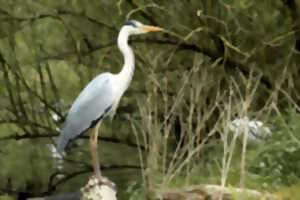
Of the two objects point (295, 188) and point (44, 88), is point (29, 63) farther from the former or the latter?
point (295, 188)

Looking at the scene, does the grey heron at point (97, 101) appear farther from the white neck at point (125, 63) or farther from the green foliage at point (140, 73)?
the green foliage at point (140, 73)

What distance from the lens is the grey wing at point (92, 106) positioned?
646cm

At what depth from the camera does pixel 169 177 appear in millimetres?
6375

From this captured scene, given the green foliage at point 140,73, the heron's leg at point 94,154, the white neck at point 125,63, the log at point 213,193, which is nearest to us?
the log at point 213,193

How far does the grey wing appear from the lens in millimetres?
6456

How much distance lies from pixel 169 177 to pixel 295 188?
942 millimetres

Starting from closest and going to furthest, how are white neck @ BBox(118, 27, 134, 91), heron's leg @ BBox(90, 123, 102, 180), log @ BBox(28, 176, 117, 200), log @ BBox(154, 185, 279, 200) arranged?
1. log @ BBox(154, 185, 279, 200)
2. log @ BBox(28, 176, 117, 200)
3. heron's leg @ BBox(90, 123, 102, 180)
4. white neck @ BBox(118, 27, 134, 91)

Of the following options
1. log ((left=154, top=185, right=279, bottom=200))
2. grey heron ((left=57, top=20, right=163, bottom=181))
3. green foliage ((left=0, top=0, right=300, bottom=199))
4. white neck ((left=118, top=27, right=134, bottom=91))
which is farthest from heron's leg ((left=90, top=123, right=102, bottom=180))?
log ((left=154, top=185, right=279, bottom=200))


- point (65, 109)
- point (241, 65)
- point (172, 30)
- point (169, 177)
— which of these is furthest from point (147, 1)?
point (169, 177)

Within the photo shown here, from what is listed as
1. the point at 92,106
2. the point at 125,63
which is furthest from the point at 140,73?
the point at 92,106

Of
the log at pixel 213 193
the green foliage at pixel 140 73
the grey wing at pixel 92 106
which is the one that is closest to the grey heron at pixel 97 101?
the grey wing at pixel 92 106

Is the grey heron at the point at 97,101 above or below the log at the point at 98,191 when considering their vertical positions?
above

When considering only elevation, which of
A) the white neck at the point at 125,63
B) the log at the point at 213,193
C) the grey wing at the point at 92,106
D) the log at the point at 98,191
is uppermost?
the white neck at the point at 125,63

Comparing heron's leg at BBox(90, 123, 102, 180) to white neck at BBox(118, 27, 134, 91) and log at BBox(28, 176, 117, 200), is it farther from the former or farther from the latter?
white neck at BBox(118, 27, 134, 91)
